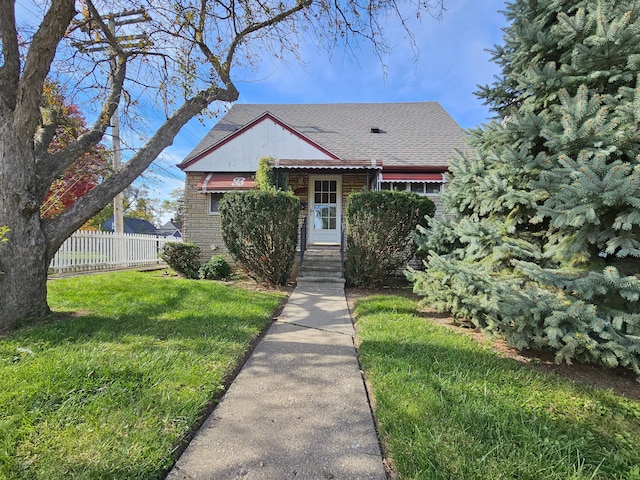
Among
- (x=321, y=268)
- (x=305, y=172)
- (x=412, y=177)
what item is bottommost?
(x=321, y=268)

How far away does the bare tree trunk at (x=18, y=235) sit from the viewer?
3.31 meters

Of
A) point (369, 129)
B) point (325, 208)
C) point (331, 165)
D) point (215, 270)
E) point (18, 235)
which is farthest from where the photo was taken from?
point (369, 129)

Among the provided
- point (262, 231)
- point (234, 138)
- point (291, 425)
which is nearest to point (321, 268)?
point (262, 231)

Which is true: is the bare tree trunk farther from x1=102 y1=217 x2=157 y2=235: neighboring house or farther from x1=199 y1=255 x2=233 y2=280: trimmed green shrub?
x1=102 y1=217 x2=157 y2=235: neighboring house

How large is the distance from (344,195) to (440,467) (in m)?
8.99

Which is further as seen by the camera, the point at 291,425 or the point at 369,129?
the point at 369,129

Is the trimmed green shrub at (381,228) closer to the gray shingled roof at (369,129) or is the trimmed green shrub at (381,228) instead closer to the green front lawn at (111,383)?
the green front lawn at (111,383)

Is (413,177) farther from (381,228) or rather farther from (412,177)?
(381,228)

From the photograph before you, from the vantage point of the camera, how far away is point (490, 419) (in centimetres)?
187

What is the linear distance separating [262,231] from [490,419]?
5000 millimetres

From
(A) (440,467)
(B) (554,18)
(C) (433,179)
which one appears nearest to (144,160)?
(A) (440,467)

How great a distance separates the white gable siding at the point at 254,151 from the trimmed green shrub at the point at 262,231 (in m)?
4.15

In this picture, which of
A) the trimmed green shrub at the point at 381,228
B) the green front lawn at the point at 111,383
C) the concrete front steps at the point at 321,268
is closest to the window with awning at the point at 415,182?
the concrete front steps at the point at 321,268

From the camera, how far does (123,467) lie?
1447 millimetres
